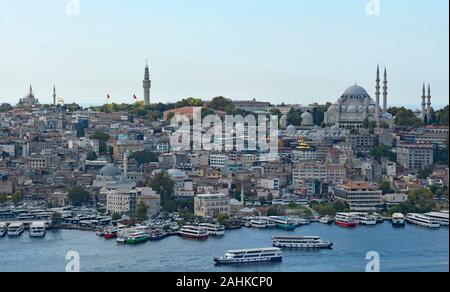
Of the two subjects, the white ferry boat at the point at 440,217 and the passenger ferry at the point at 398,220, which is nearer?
the white ferry boat at the point at 440,217

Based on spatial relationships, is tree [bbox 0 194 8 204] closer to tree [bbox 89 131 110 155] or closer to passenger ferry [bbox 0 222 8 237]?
passenger ferry [bbox 0 222 8 237]

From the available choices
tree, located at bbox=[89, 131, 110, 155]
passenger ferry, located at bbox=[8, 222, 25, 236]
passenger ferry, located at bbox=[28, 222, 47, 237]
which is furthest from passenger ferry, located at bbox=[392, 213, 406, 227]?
tree, located at bbox=[89, 131, 110, 155]

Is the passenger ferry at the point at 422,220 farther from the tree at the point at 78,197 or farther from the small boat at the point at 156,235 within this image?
the tree at the point at 78,197

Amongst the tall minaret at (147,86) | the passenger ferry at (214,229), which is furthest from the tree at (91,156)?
the passenger ferry at (214,229)

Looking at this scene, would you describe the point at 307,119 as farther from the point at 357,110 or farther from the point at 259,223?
the point at 259,223

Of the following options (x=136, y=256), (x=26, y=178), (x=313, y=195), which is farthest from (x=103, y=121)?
(x=136, y=256)
